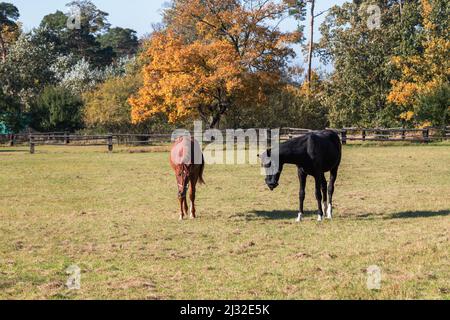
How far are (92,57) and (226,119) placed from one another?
34.4 metres

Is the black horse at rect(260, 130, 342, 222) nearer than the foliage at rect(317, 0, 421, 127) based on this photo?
Yes

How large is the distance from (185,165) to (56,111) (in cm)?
3719

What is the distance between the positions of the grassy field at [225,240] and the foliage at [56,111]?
94.3ft

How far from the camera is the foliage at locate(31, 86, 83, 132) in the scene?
47.1m

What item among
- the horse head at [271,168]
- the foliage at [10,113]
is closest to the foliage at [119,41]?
the foliage at [10,113]

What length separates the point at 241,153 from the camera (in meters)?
31.9

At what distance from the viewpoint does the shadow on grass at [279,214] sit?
1230cm

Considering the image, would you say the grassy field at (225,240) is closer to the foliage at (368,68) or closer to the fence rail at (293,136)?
the fence rail at (293,136)

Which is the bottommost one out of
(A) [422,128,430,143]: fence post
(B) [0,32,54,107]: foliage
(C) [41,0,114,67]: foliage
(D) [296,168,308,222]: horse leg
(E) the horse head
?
(D) [296,168,308,222]: horse leg

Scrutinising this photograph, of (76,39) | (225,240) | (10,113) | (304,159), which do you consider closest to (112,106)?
(10,113)

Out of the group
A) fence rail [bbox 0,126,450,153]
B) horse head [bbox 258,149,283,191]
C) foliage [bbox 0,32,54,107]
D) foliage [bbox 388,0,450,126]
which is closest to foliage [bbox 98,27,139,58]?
foliage [bbox 0,32,54,107]

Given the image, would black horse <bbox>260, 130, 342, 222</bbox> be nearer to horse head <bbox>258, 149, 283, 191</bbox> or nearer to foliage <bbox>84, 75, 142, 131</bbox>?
horse head <bbox>258, 149, 283, 191</bbox>

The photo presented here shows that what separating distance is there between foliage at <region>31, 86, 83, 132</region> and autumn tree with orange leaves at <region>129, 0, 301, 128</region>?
11.7m

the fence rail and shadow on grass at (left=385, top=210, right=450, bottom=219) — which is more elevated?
the fence rail
